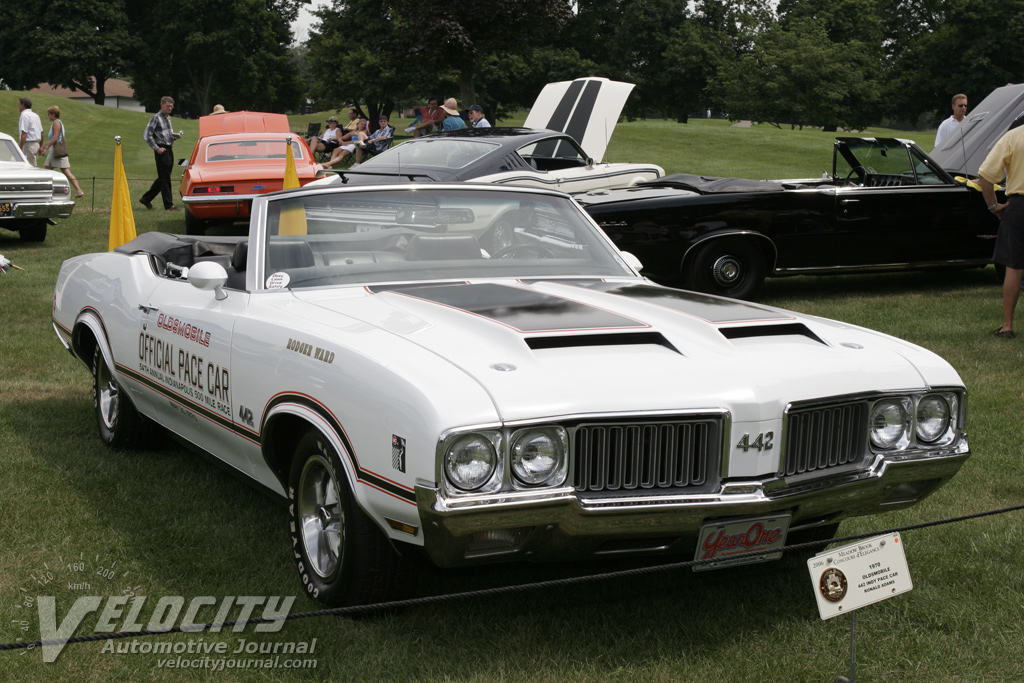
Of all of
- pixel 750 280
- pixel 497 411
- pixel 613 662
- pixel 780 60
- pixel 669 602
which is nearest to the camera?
pixel 497 411

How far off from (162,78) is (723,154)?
4630 centimetres

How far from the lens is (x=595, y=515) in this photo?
3.14 metres

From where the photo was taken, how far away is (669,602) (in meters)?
3.84

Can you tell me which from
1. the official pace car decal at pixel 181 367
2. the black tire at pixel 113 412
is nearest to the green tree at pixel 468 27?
the black tire at pixel 113 412

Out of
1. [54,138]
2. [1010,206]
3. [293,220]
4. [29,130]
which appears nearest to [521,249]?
[293,220]

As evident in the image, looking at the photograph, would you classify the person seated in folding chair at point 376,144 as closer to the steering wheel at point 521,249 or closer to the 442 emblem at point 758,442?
the steering wheel at point 521,249

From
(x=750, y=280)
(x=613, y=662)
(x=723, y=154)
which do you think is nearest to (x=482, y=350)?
(x=613, y=662)

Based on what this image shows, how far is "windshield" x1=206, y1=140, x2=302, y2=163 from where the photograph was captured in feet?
51.1

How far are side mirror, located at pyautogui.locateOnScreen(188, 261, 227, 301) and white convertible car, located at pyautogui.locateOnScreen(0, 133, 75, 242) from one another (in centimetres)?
1078

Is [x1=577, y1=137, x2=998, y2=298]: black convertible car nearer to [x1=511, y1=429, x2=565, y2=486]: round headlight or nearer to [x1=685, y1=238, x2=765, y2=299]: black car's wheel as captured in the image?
[x1=685, y1=238, x2=765, y2=299]: black car's wheel

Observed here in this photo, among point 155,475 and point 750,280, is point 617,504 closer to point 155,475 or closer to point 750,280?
point 155,475

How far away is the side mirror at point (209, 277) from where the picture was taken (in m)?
4.49

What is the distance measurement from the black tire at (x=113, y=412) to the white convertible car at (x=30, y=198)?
905 centimetres

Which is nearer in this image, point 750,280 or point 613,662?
point 613,662
